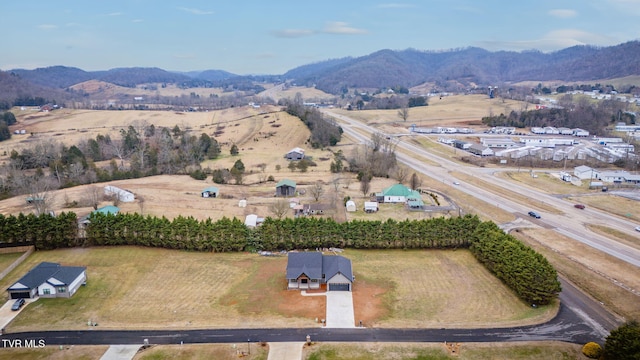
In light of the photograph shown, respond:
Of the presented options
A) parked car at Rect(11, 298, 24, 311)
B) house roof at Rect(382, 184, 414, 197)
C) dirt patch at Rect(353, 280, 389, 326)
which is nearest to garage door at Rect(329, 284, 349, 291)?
dirt patch at Rect(353, 280, 389, 326)

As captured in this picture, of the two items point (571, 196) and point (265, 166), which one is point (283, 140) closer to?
point (265, 166)

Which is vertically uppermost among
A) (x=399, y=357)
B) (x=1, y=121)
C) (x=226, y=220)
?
(x=1, y=121)

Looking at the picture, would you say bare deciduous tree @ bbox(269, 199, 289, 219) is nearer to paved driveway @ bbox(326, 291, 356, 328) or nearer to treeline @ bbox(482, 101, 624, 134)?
paved driveway @ bbox(326, 291, 356, 328)

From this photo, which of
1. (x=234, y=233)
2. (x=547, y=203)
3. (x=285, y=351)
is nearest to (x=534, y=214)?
(x=547, y=203)

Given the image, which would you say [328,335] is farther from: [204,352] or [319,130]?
[319,130]

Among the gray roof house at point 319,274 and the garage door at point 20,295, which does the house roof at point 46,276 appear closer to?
the garage door at point 20,295

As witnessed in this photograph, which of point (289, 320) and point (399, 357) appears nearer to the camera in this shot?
point (399, 357)

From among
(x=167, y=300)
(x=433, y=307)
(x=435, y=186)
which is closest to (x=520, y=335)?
(x=433, y=307)

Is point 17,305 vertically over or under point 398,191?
under
